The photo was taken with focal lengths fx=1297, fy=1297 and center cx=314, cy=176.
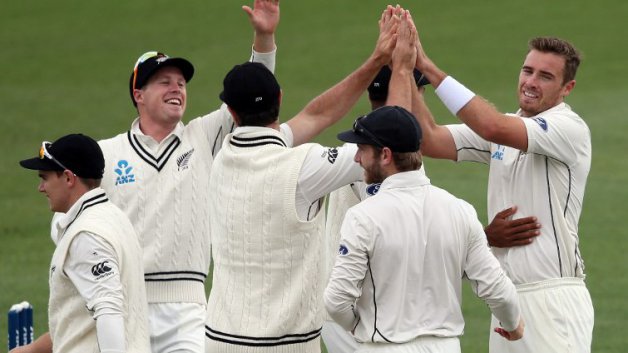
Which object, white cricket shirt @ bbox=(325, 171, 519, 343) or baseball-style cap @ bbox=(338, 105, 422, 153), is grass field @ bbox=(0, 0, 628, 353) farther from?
baseball-style cap @ bbox=(338, 105, 422, 153)

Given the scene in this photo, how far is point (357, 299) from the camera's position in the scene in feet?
20.6

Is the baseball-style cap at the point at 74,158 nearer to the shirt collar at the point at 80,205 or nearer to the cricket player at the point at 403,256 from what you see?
the shirt collar at the point at 80,205

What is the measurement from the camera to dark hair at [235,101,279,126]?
21.7 ft

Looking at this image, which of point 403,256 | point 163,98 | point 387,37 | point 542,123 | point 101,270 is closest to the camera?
point 403,256

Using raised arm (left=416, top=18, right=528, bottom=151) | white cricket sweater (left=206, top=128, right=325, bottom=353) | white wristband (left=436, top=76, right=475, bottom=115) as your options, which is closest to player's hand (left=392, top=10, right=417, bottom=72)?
raised arm (left=416, top=18, right=528, bottom=151)

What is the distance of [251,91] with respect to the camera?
6.57 m

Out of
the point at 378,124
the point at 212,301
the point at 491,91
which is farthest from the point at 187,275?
the point at 491,91

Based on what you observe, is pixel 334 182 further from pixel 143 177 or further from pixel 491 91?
pixel 491 91

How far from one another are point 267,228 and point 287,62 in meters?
22.8

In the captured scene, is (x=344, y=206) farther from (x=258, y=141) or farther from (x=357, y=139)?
(x=357, y=139)

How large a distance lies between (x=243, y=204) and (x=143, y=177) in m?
1.39

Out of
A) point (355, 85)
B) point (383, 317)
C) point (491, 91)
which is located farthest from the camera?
point (491, 91)

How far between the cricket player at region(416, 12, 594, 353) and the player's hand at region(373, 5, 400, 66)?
0.59ft

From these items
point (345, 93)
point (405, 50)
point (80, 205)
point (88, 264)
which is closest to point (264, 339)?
point (88, 264)
